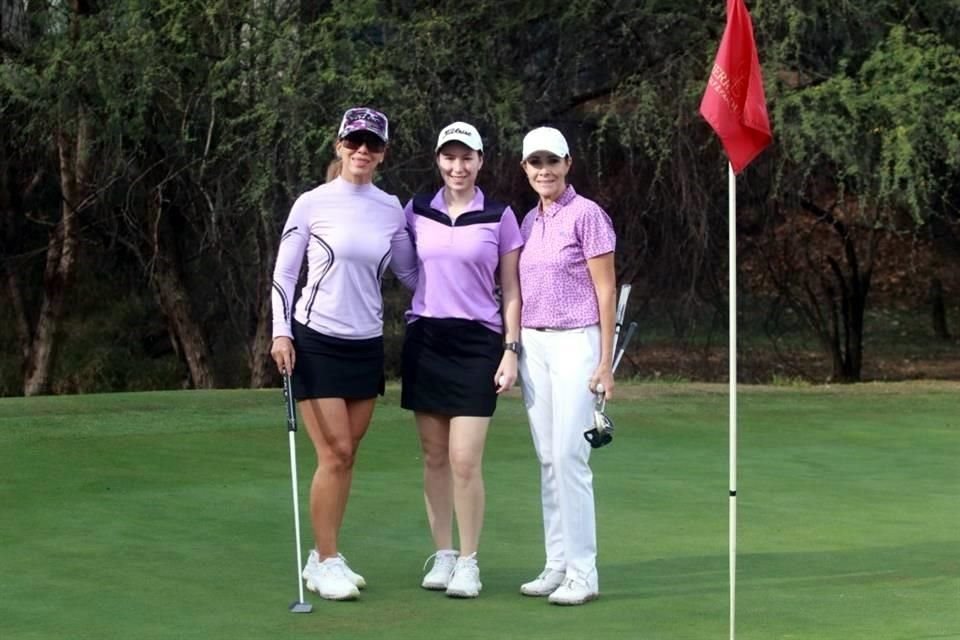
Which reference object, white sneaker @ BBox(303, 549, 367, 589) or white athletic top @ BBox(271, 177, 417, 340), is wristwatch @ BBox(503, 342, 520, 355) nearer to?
→ white athletic top @ BBox(271, 177, 417, 340)

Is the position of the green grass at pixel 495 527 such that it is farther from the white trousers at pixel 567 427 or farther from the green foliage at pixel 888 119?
the green foliage at pixel 888 119

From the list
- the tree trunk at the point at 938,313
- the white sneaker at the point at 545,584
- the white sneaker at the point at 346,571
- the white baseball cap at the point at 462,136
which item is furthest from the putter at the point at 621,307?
the tree trunk at the point at 938,313

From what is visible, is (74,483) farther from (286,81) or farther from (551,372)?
(286,81)

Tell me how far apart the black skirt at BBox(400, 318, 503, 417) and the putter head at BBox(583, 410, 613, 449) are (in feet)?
1.35

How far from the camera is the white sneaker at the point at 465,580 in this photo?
6566 millimetres

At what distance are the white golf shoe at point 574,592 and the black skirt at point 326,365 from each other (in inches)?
42.4

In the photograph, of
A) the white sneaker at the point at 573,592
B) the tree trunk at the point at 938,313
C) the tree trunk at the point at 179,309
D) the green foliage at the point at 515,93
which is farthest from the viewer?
the tree trunk at the point at 938,313

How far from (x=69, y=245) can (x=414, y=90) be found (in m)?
6.59

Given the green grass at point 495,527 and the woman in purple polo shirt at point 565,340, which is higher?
the woman in purple polo shirt at point 565,340

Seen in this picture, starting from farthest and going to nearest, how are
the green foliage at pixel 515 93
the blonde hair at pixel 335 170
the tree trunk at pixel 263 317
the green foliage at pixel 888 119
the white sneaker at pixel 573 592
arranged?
the tree trunk at pixel 263 317
the green foliage at pixel 515 93
the green foliage at pixel 888 119
the blonde hair at pixel 335 170
the white sneaker at pixel 573 592

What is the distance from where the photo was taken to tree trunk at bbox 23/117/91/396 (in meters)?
19.2

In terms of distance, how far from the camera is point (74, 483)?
914 cm

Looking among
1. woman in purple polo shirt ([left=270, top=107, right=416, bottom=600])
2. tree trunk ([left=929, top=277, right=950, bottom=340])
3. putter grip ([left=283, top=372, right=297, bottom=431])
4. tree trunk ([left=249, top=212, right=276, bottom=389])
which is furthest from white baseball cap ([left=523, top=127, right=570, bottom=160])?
tree trunk ([left=929, top=277, right=950, bottom=340])

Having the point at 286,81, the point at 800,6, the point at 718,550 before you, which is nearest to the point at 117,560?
the point at 718,550
